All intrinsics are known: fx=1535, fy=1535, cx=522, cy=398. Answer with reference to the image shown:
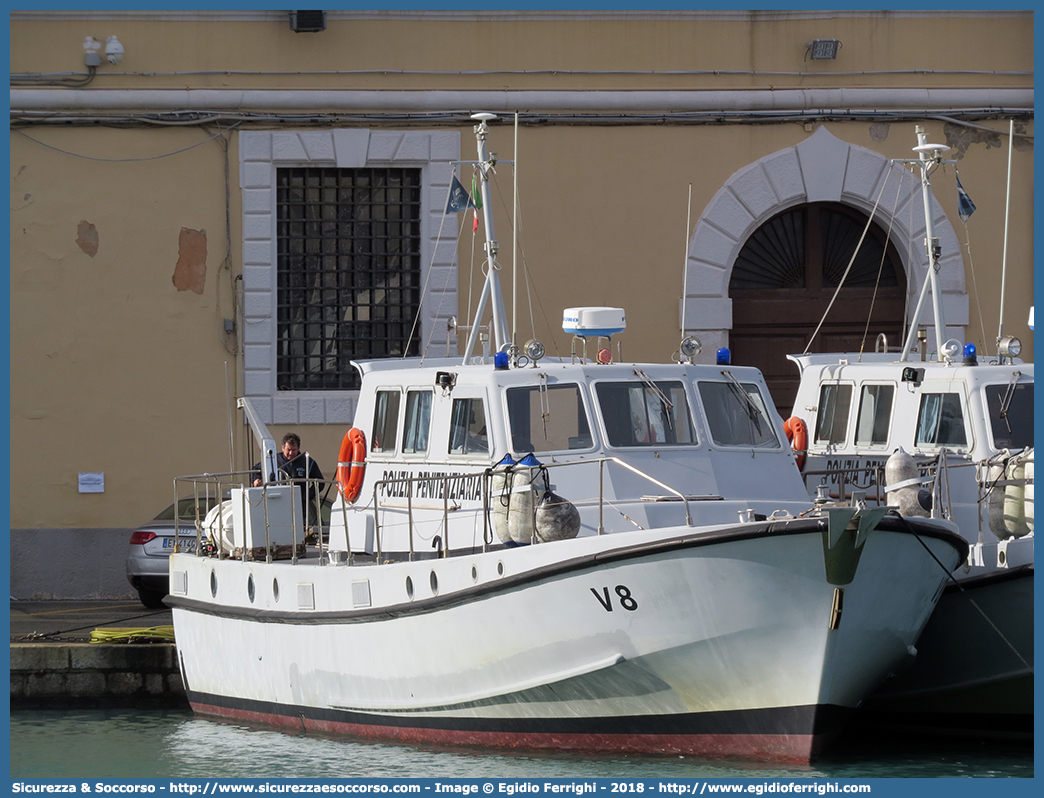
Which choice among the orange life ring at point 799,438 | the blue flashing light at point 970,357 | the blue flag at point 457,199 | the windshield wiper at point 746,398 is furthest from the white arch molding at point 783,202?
the windshield wiper at point 746,398

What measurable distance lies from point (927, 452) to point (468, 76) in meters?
6.84

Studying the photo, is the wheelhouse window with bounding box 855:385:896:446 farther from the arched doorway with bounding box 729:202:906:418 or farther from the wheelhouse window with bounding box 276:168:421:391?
the wheelhouse window with bounding box 276:168:421:391

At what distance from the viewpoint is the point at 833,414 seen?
12.9m

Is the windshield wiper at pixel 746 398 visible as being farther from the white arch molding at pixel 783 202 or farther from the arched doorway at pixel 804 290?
the arched doorway at pixel 804 290

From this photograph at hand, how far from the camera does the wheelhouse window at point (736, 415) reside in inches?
417

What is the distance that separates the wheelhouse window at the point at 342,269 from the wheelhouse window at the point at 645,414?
6.36m

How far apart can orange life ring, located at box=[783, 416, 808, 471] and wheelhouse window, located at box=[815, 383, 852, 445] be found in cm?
22

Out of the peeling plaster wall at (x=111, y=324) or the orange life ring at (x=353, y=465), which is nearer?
the orange life ring at (x=353, y=465)

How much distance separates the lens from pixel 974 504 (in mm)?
11453

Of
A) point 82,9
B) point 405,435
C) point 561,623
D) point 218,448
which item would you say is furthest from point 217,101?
point 561,623

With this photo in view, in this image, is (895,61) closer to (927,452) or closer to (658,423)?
(927,452)

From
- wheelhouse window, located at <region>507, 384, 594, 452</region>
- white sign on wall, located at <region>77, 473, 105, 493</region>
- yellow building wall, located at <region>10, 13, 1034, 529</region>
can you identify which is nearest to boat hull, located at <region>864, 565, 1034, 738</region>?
wheelhouse window, located at <region>507, 384, 594, 452</region>

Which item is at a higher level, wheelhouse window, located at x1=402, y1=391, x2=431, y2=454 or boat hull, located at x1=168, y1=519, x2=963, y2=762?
wheelhouse window, located at x1=402, y1=391, x2=431, y2=454

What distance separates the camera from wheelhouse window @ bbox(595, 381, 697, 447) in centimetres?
1034
